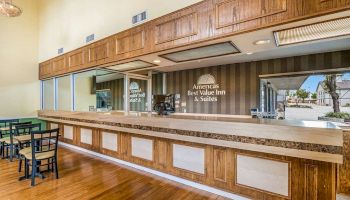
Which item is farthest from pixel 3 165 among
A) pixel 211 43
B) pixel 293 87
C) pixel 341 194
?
pixel 293 87

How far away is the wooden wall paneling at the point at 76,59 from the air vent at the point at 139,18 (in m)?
1.77

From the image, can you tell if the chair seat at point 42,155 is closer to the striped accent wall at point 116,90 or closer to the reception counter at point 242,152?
the reception counter at point 242,152

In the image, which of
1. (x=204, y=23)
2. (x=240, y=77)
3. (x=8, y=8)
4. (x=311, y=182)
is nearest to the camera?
(x=311, y=182)

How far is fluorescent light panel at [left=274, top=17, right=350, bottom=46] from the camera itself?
187 centimetres

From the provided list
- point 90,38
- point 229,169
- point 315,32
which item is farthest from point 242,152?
point 90,38

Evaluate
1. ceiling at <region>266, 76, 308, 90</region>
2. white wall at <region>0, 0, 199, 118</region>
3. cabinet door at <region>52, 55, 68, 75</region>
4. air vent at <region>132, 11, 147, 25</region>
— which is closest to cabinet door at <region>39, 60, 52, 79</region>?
white wall at <region>0, 0, 199, 118</region>

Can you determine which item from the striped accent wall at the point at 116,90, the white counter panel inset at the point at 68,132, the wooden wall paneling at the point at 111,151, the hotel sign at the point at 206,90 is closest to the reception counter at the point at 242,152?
the wooden wall paneling at the point at 111,151

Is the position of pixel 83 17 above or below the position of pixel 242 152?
above

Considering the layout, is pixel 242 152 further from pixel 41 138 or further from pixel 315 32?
pixel 41 138

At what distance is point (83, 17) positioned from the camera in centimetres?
455

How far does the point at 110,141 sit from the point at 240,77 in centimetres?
390

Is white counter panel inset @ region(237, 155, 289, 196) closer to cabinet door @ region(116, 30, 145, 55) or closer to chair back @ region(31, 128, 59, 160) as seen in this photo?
cabinet door @ region(116, 30, 145, 55)

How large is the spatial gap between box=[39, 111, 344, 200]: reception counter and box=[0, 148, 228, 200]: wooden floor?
24 cm

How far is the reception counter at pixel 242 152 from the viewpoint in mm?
1908
